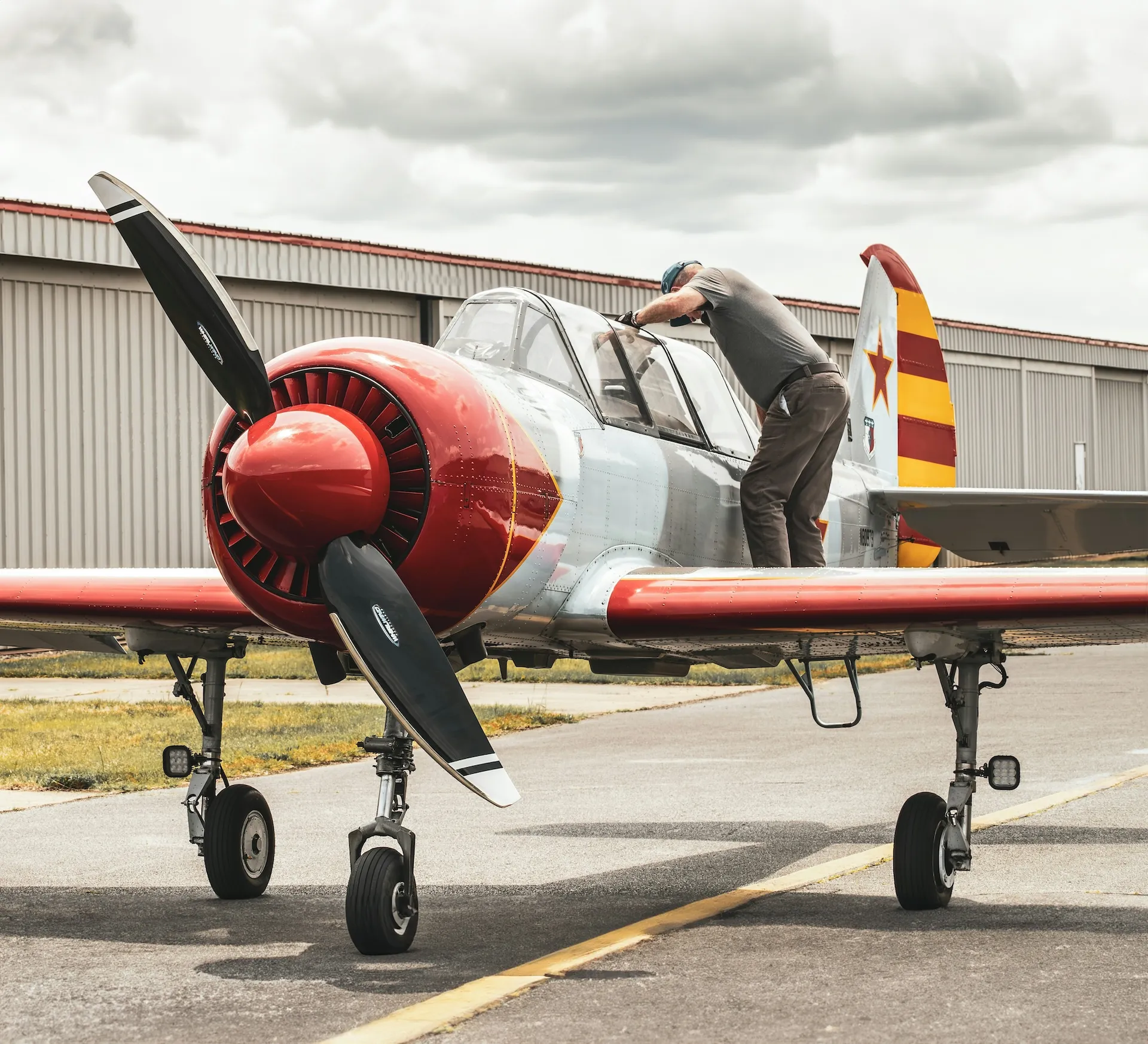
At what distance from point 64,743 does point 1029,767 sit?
7648 mm

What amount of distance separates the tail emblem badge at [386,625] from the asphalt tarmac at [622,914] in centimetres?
115

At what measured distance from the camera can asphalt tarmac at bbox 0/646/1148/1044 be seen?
5102mm

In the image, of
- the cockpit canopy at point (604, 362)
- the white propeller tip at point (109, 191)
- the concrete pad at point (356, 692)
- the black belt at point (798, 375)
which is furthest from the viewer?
the concrete pad at point (356, 692)

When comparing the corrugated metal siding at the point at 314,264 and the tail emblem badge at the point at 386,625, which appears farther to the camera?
the corrugated metal siding at the point at 314,264

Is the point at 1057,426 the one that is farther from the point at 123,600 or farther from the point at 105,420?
the point at 123,600

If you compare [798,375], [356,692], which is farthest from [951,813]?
[356,692]

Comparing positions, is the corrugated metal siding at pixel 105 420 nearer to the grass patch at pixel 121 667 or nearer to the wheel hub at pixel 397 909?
the grass patch at pixel 121 667

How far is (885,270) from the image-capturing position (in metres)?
12.2

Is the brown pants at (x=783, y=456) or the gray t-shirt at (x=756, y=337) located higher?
the gray t-shirt at (x=756, y=337)

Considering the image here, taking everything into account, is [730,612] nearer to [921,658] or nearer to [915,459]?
[921,658]

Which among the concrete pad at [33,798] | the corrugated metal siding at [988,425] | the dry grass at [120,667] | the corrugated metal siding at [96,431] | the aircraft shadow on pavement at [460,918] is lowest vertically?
the aircraft shadow on pavement at [460,918]

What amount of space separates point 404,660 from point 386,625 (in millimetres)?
146

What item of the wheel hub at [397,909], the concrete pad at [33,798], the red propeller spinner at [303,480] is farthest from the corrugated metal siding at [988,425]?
the red propeller spinner at [303,480]

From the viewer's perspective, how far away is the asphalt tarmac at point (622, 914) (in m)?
5.10
